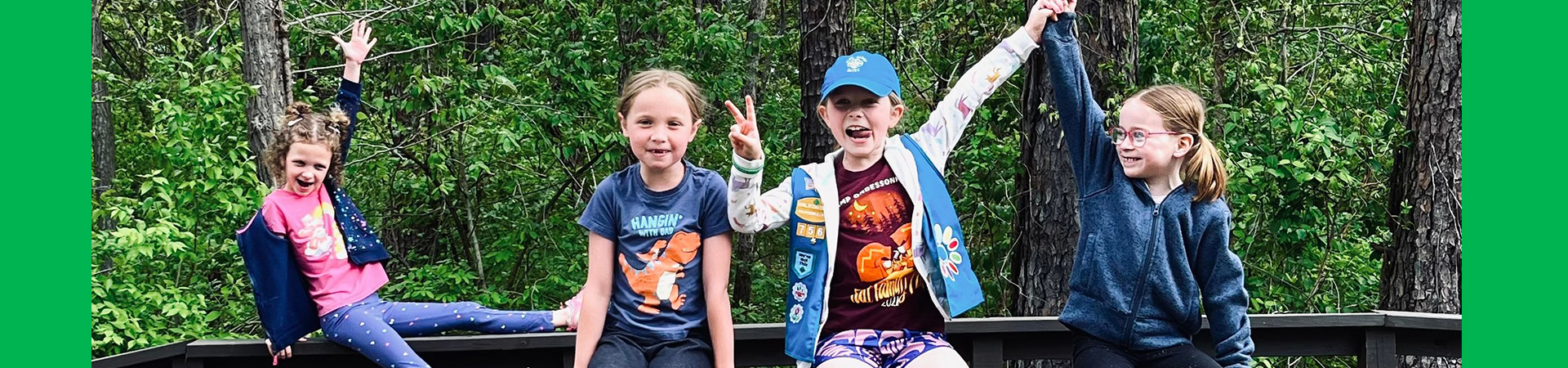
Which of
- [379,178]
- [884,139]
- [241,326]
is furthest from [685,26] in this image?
[884,139]

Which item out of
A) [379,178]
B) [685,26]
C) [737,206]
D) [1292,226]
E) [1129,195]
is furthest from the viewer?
[379,178]

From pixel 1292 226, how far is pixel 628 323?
411 cm

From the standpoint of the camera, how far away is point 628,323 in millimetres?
2973

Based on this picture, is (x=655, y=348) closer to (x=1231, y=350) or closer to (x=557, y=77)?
(x=1231, y=350)

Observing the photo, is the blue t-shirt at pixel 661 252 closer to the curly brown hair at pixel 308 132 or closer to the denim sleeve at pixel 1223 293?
the curly brown hair at pixel 308 132

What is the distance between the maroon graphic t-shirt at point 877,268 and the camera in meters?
2.96

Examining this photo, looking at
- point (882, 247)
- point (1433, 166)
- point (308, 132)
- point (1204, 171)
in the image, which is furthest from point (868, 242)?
point (1433, 166)

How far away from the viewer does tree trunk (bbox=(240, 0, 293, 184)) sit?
18.5 ft

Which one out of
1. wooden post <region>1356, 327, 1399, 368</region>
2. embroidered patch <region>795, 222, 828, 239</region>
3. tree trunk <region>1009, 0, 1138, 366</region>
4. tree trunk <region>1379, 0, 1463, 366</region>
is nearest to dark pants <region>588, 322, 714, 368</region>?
embroidered patch <region>795, 222, 828, 239</region>

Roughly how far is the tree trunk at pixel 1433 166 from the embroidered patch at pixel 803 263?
369 centimetres

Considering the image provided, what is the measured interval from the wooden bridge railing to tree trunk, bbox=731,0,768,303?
4132 millimetres

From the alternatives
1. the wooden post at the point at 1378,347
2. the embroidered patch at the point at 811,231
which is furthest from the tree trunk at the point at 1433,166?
the embroidered patch at the point at 811,231

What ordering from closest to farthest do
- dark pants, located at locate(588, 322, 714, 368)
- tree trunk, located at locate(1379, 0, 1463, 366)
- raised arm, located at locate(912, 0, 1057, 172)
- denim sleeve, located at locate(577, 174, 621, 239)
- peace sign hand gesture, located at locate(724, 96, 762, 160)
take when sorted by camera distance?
peace sign hand gesture, located at locate(724, 96, 762, 160), dark pants, located at locate(588, 322, 714, 368), denim sleeve, located at locate(577, 174, 621, 239), raised arm, located at locate(912, 0, 1057, 172), tree trunk, located at locate(1379, 0, 1463, 366)

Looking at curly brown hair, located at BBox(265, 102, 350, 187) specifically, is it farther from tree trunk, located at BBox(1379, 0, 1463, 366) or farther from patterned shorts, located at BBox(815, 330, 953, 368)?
tree trunk, located at BBox(1379, 0, 1463, 366)
